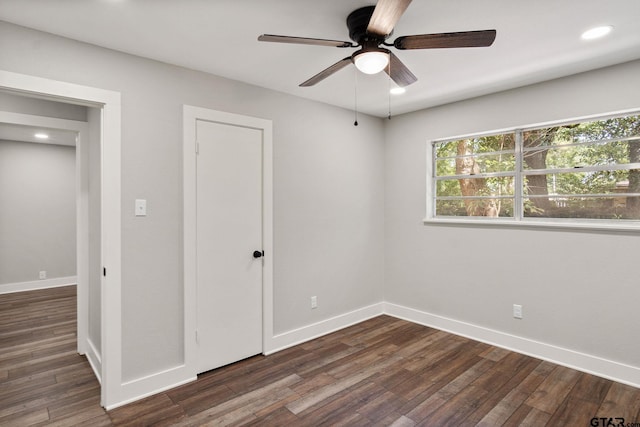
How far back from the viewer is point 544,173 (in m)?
3.13

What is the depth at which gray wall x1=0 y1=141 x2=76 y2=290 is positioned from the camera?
17.8 ft

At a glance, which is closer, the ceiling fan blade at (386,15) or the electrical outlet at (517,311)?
the ceiling fan blade at (386,15)

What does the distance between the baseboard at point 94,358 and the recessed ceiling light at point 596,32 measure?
167 inches

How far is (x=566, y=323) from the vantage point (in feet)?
9.71

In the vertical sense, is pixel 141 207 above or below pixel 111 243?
above

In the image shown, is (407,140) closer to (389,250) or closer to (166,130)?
(389,250)

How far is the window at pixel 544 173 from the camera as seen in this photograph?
2.75 metres

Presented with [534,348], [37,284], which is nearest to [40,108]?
[37,284]

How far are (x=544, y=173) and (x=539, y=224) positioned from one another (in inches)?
18.9

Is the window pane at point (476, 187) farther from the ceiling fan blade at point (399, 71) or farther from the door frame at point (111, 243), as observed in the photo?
the door frame at point (111, 243)

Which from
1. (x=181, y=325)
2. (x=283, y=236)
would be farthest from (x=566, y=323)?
(x=181, y=325)

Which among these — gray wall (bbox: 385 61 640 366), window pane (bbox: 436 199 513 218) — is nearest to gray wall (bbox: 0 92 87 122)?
gray wall (bbox: 385 61 640 366)

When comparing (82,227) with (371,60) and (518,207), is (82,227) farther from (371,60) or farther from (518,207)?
(518,207)

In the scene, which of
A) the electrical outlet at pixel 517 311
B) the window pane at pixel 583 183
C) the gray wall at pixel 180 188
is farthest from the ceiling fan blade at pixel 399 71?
the electrical outlet at pixel 517 311
